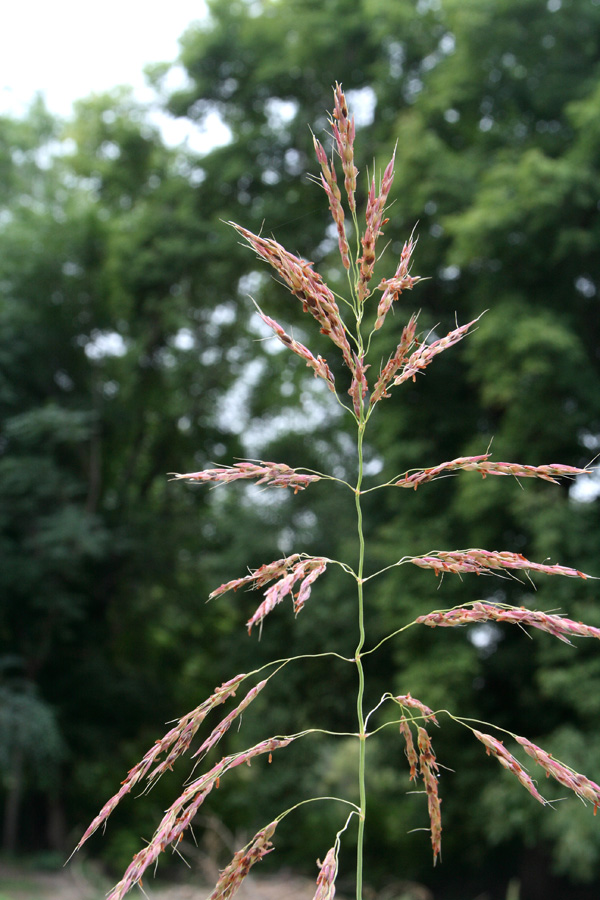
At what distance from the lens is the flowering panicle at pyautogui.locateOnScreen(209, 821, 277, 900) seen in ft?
2.79

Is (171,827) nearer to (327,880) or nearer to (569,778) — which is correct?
(327,880)

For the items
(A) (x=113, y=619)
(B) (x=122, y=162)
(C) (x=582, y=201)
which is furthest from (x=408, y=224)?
(A) (x=113, y=619)

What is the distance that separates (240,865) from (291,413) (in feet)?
40.2

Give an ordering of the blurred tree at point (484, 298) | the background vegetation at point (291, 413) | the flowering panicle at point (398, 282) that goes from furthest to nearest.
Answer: the background vegetation at point (291, 413) < the blurred tree at point (484, 298) < the flowering panicle at point (398, 282)

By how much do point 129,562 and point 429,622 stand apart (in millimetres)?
11521

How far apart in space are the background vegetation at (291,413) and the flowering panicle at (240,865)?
6.08 metres

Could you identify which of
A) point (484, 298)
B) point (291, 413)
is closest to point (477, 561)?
point (484, 298)

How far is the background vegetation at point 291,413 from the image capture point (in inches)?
291

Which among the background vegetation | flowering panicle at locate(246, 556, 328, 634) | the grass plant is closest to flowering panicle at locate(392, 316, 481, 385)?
the grass plant

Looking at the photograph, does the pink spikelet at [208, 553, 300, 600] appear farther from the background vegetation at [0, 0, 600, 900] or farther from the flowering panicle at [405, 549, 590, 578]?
the background vegetation at [0, 0, 600, 900]

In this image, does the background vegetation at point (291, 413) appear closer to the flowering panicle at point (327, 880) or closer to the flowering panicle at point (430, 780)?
the flowering panicle at point (430, 780)

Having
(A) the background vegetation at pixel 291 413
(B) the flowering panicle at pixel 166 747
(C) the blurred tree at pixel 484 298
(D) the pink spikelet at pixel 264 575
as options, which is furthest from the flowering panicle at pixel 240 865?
(A) the background vegetation at pixel 291 413

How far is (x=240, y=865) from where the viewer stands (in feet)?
2.85

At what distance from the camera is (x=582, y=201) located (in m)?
6.89
